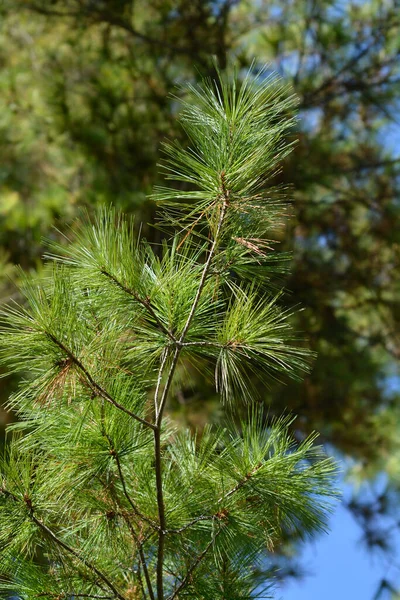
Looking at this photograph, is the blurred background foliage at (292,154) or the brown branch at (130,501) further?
the blurred background foliage at (292,154)

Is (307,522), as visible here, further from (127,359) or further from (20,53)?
(20,53)

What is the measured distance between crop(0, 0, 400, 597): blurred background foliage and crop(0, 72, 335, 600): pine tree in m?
2.40

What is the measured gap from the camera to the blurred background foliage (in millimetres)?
4062

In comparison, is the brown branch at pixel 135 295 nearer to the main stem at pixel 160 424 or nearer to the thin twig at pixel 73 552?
the main stem at pixel 160 424

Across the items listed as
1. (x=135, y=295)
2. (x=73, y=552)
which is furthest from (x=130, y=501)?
(x=135, y=295)

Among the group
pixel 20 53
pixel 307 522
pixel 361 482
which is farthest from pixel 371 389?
pixel 307 522

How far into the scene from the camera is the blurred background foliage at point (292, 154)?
406cm

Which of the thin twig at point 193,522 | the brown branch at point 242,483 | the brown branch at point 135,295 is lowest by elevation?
the thin twig at point 193,522

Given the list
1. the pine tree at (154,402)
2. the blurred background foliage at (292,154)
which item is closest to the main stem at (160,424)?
the pine tree at (154,402)

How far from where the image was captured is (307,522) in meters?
1.36

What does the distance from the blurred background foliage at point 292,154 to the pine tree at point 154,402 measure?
7.86ft

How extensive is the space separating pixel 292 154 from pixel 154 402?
9.12ft

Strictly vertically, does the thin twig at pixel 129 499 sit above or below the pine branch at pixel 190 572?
above

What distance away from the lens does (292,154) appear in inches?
156
